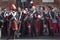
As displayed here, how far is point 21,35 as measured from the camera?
16.8 metres

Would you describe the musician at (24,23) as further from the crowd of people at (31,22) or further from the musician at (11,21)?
the musician at (11,21)

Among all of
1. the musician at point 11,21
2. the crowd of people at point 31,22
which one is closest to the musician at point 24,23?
the crowd of people at point 31,22

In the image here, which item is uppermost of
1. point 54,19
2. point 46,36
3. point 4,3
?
point 4,3

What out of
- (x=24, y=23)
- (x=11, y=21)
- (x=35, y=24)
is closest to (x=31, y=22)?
(x=35, y=24)

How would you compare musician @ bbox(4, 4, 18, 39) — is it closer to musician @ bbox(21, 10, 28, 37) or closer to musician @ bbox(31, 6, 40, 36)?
musician @ bbox(21, 10, 28, 37)

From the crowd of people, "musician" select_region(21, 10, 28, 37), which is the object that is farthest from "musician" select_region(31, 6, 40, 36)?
"musician" select_region(21, 10, 28, 37)

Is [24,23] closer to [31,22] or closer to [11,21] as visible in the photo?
[31,22]

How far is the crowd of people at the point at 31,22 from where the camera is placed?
1647cm

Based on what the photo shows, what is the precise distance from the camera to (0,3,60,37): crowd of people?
1647 cm

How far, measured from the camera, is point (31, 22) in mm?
16672

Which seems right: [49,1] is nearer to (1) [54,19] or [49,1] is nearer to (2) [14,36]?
(1) [54,19]

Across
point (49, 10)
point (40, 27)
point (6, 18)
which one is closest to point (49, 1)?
point (49, 10)

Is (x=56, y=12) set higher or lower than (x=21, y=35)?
higher

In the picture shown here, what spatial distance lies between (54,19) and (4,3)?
11.1 ft
